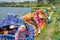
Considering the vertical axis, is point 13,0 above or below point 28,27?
below

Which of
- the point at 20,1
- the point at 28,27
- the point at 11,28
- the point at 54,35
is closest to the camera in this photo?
the point at 28,27

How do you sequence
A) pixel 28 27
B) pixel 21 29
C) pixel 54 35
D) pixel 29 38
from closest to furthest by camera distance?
pixel 21 29 → pixel 29 38 → pixel 28 27 → pixel 54 35

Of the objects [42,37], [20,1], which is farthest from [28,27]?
[20,1]

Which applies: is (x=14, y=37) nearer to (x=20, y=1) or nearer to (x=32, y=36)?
(x=32, y=36)

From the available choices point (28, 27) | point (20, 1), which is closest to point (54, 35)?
point (28, 27)

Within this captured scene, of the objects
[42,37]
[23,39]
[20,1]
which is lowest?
[20,1]

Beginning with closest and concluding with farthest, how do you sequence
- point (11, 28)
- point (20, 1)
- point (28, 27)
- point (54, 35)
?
point (28, 27), point (11, 28), point (54, 35), point (20, 1)

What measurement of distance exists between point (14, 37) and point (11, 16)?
9.44 feet

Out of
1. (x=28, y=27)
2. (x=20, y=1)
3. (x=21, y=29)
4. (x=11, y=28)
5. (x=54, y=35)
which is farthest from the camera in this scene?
(x=20, y=1)

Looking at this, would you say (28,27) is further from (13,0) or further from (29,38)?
(13,0)

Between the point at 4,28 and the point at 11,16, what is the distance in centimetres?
93

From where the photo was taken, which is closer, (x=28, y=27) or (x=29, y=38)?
(x=29, y=38)

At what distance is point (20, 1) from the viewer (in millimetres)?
78812

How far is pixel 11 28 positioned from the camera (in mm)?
11484
